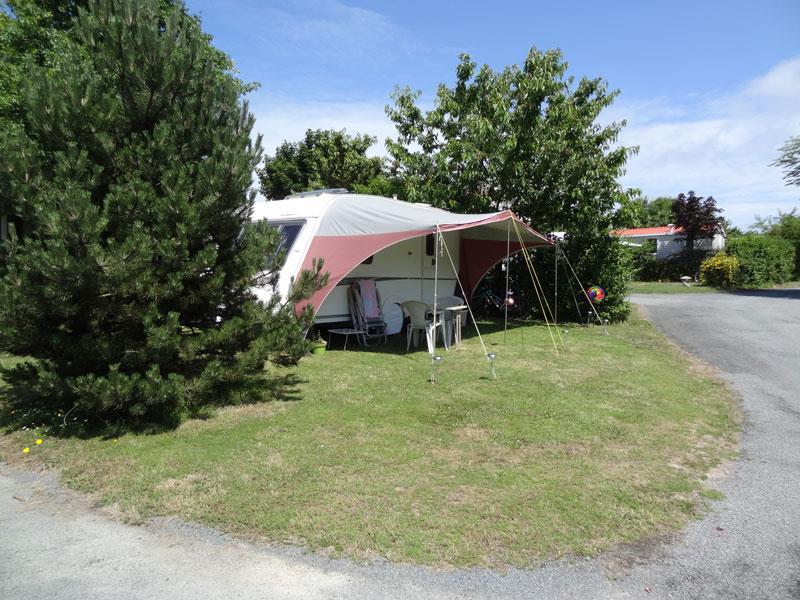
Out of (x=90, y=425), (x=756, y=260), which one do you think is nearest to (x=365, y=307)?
(x=90, y=425)

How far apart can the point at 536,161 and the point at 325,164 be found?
15500 millimetres

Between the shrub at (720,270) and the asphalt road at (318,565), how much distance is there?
22.6 m

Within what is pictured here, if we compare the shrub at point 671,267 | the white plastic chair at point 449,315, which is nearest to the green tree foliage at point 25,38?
the white plastic chair at point 449,315

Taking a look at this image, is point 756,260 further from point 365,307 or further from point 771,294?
point 365,307

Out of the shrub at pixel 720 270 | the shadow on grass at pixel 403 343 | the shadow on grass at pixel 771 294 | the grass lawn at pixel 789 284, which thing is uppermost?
the shrub at pixel 720 270

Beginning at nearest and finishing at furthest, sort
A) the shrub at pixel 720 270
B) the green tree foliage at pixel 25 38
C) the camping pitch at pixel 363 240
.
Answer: the camping pitch at pixel 363 240, the green tree foliage at pixel 25 38, the shrub at pixel 720 270

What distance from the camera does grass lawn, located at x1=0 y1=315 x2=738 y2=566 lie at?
3410 mm

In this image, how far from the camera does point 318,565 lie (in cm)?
305

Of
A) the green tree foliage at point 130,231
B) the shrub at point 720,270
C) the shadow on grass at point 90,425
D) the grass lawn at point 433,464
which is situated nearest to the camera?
the grass lawn at point 433,464

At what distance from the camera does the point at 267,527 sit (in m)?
3.41

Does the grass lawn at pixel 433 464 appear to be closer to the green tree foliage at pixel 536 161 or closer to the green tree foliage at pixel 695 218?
the green tree foliage at pixel 536 161

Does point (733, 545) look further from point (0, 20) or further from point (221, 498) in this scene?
point (0, 20)

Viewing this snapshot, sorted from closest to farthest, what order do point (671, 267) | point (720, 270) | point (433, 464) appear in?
point (433, 464) → point (720, 270) → point (671, 267)

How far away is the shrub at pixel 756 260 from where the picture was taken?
940 inches
